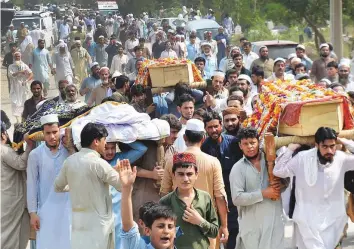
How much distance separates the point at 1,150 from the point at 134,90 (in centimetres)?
312

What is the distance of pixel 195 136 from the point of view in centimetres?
862

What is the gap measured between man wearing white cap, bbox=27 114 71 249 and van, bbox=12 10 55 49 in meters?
31.5

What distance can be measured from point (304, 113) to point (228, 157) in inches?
38.8

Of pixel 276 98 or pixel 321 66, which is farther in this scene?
pixel 321 66

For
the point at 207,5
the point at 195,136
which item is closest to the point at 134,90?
the point at 195,136

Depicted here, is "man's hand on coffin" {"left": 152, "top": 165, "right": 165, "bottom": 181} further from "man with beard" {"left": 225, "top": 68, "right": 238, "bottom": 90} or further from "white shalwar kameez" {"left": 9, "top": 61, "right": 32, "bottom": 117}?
"white shalwar kameez" {"left": 9, "top": 61, "right": 32, "bottom": 117}

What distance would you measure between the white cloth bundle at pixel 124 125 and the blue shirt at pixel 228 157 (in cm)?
57

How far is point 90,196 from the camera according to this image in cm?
798

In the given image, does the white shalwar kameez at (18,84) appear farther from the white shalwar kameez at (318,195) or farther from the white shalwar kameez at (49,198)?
the white shalwar kameez at (318,195)

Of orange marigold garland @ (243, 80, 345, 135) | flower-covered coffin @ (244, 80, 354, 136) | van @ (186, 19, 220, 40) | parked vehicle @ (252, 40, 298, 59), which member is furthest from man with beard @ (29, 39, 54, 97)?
flower-covered coffin @ (244, 80, 354, 136)

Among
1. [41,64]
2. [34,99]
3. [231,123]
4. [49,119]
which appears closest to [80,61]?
[41,64]

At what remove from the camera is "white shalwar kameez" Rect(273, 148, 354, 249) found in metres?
8.49

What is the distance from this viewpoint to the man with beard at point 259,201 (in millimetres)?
8523

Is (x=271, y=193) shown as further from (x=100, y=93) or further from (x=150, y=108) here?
(x=100, y=93)
